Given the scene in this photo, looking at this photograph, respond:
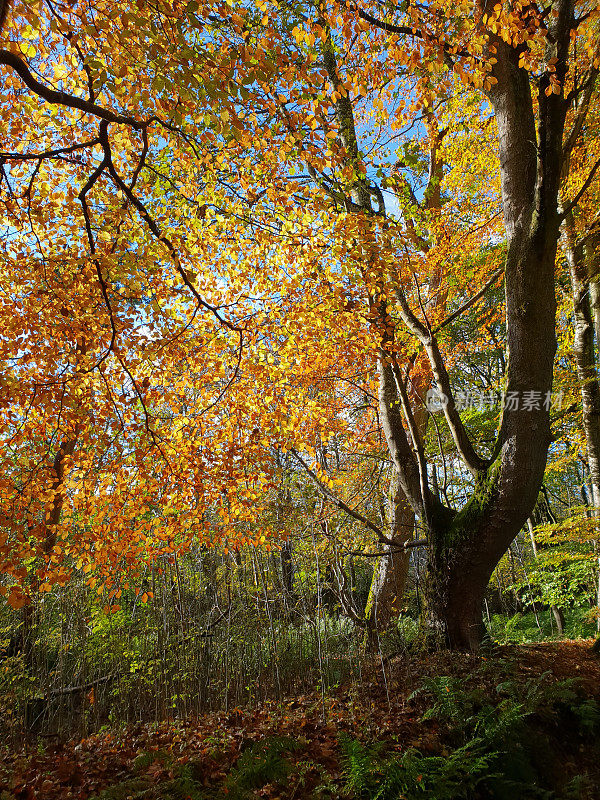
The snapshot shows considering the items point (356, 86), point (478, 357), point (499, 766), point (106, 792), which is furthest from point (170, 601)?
point (478, 357)

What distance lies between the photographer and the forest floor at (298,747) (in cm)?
269

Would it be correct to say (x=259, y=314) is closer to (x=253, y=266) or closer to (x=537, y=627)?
(x=253, y=266)

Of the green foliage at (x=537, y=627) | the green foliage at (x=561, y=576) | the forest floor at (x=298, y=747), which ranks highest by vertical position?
the green foliage at (x=561, y=576)

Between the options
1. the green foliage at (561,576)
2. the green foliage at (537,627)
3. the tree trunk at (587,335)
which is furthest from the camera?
the green foliage at (537,627)

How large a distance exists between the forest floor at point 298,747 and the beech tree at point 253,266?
2.80ft

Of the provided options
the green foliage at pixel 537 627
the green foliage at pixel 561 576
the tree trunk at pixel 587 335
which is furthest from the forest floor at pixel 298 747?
the green foliage at pixel 537 627

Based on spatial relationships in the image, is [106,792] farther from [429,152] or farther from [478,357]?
[478,357]

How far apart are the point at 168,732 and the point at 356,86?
621 cm

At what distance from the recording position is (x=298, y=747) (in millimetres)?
3148

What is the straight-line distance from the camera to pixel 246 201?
5555 millimetres

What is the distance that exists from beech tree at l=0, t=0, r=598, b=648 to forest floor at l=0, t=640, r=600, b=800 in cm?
85

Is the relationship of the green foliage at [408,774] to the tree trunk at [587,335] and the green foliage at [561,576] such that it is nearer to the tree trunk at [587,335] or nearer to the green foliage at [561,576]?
the tree trunk at [587,335]

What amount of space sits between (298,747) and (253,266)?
5.17 metres

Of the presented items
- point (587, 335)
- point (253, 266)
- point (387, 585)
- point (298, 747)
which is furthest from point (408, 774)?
point (587, 335)
